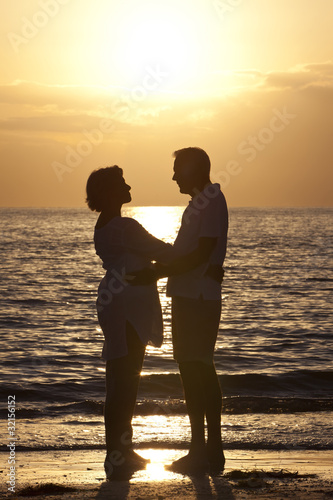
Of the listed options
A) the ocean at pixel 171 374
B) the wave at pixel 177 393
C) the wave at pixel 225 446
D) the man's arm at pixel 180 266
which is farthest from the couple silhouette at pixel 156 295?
the wave at pixel 177 393

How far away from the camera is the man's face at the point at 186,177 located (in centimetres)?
541

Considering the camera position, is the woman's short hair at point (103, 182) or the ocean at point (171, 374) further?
the ocean at point (171, 374)

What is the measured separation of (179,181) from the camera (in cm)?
548

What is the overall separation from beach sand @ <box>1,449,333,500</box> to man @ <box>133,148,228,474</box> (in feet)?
1.15

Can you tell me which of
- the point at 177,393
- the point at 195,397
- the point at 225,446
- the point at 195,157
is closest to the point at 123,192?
the point at 195,157

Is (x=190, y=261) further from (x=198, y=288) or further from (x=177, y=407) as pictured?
(x=177, y=407)

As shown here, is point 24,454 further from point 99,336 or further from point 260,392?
point 99,336

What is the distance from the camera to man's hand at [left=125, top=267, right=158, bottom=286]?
17.3ft

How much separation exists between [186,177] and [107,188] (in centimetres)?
62

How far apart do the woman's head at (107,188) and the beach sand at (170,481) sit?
211 centimetres

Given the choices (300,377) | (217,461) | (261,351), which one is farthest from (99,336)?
(217,461)

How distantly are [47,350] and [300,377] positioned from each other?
5.90 metres

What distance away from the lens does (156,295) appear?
5.45m

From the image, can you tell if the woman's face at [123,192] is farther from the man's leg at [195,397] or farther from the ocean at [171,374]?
the ocean at [171,374]
